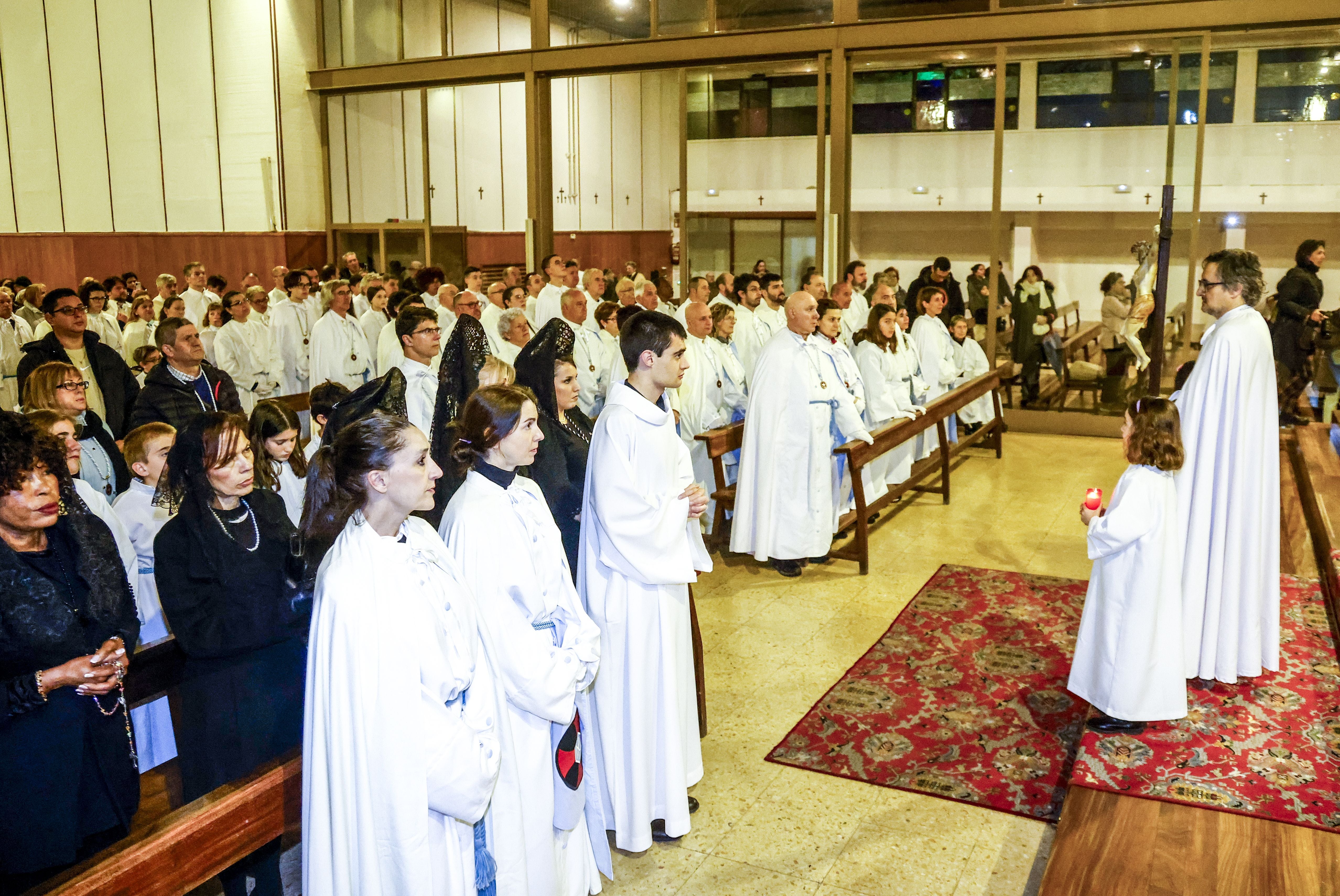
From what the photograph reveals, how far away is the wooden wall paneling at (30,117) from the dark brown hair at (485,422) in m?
14.1

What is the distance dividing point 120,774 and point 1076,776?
10.6 ft

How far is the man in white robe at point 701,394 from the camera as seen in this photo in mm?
8172

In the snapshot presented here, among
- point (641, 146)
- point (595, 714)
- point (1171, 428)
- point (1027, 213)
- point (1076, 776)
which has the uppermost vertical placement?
point (641, 146)

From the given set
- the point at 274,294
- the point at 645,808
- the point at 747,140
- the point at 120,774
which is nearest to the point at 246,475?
the point at 120,774

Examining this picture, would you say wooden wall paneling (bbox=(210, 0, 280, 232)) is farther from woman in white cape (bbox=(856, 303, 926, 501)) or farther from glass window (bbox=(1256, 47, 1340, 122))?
glass window (bbox=(1256, 47, 1340, 122))

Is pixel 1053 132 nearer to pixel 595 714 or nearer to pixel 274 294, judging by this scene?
pixel 274 294

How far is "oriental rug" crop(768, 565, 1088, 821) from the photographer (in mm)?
4371

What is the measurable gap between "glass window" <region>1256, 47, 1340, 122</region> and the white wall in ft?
38.9

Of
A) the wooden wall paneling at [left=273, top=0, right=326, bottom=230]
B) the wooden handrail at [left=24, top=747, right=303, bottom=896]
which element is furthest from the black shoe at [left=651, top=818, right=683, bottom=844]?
the wooden wall paneling at [left=273, top=0, right=326, bottom=230]

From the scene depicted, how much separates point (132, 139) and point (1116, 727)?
1500cm

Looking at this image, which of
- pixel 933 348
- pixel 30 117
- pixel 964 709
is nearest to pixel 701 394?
pixel 933 348

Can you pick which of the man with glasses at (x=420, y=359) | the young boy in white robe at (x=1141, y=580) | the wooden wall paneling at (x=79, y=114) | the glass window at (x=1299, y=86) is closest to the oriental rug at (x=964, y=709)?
the young boy in white robe at (x=1141, y=580)

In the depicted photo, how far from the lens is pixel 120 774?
9.72ft

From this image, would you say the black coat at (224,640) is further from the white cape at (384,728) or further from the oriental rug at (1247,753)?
the oriental rug at (1247,753)
